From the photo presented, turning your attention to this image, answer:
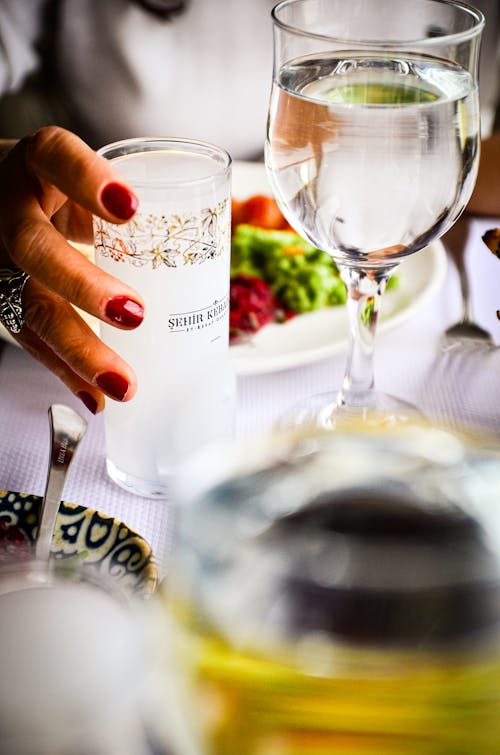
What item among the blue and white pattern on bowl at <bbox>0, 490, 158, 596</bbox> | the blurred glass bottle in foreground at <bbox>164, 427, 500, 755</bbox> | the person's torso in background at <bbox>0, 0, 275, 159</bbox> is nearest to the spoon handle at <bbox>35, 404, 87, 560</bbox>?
the blue and white pattern on bowl at <bbox>0, 490, 158, 596</bbox>

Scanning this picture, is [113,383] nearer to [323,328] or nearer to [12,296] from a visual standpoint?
[12,296]

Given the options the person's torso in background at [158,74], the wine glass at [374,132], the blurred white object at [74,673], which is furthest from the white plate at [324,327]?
the person's torso in background at [158,74]

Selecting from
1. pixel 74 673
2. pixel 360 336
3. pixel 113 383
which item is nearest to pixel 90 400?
pixel 113 383

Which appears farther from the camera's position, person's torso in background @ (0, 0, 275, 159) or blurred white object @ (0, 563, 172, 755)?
person's torso in background @ (0, 0, 275, 159)

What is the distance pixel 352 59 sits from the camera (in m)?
0.41

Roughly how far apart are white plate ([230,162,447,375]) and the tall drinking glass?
78mm

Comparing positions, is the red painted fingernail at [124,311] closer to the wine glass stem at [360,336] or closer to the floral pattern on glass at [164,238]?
the floral pattern on glass at [164,238]

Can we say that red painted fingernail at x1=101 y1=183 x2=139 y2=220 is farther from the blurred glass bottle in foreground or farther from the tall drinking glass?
the blurred glass bottle in foreground

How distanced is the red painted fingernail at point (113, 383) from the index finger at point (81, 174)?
0.08 m

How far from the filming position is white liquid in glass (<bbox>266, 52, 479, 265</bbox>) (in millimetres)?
398

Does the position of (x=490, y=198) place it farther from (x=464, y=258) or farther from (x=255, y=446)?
(x=255, y=446)

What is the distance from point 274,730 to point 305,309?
0.53 meters

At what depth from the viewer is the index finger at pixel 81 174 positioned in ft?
1.27

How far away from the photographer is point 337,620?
119mm
